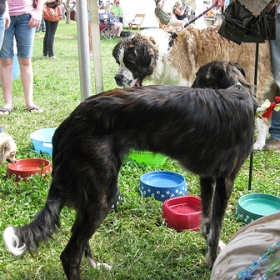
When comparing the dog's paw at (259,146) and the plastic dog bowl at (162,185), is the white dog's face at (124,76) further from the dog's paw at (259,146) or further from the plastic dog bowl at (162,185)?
the dog's paw at (259,146)

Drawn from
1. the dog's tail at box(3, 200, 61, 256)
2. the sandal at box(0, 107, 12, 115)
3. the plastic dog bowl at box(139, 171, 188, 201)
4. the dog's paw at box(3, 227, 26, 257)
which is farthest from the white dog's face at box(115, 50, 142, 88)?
the dog's paw at box(3, 227, 26, 257)

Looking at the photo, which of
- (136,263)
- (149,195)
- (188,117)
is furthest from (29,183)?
(188,117)

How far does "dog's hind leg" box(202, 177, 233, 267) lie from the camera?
2660mm

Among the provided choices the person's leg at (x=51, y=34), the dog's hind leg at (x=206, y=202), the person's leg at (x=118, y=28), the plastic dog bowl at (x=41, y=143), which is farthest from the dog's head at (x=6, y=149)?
the person's leg at (x=118, y=28)

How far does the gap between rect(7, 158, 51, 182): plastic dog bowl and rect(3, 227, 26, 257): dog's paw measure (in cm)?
166

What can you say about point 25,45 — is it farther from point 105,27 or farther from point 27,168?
point 105,27

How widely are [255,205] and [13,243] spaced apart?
2.17 meters

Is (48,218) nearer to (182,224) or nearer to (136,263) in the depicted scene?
(136,263)

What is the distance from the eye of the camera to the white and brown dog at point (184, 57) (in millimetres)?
4949

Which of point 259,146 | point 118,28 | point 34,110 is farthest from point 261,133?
point 118,28

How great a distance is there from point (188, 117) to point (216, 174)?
52 cm

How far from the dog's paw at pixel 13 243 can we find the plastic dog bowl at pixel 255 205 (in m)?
1.85

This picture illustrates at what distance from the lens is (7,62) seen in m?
5.97

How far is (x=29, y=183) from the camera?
3799 mm
